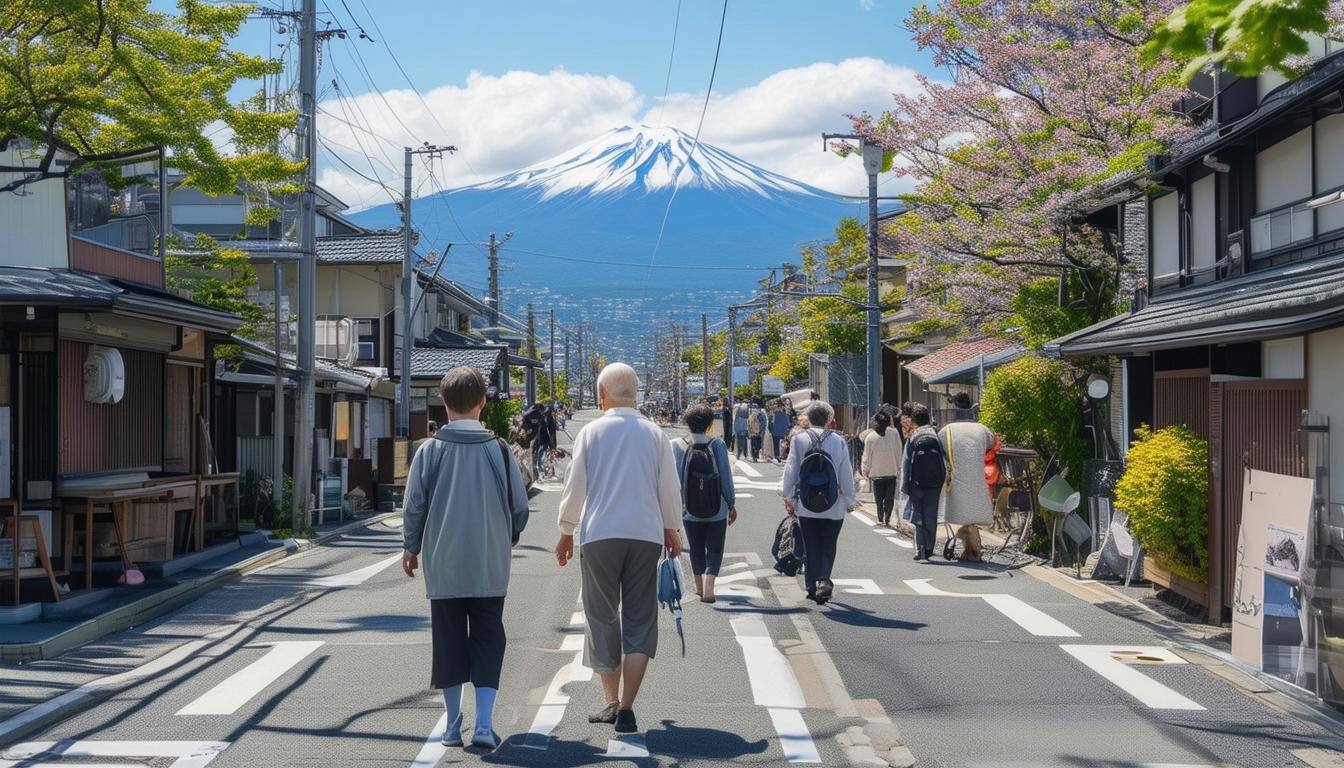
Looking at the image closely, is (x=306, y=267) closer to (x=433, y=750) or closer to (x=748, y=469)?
(x=433, y=750)

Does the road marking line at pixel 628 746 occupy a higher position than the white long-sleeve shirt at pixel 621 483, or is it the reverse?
the white long-sleeve shirt at pixel 621 483

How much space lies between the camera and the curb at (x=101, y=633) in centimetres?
691

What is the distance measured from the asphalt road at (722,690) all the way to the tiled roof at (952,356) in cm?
1709

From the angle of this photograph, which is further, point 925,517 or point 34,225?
point 925,517

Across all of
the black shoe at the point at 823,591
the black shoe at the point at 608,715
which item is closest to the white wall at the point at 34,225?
the black shoe at the point at 823,591

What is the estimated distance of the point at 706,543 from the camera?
10727mm

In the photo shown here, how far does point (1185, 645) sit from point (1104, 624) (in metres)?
0.90

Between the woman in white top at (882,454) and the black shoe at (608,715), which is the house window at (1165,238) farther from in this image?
the black shoe at (608,715)

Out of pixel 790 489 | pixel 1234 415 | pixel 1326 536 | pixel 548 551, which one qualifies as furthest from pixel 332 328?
pixel 1326 536

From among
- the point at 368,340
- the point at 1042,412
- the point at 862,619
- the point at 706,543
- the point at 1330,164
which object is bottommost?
the point at 862,619

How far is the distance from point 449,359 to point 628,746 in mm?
34718

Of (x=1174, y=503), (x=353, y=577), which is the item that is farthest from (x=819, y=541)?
(x=353, y=577)

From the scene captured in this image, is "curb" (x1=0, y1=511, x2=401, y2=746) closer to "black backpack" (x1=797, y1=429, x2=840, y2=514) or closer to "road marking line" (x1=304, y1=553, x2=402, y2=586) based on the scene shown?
"road marking line" (x1=304, y1=553, x2=402, y2=586)

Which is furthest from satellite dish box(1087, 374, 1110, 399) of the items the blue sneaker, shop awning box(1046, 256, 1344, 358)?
the blue sneaker
